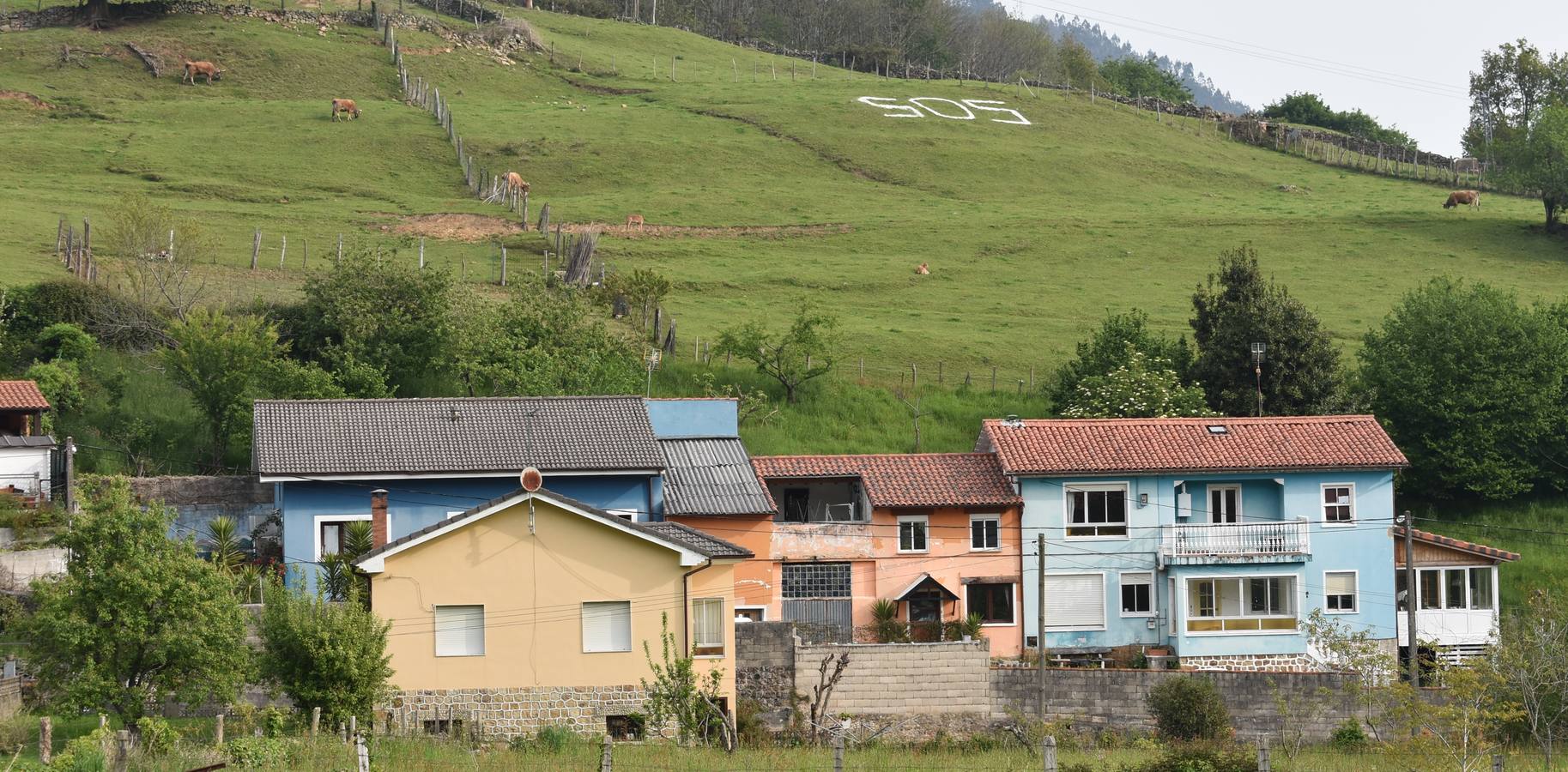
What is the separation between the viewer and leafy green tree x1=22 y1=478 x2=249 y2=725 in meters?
27.0

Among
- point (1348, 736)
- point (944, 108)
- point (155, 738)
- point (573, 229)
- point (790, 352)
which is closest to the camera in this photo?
point (155, 738)

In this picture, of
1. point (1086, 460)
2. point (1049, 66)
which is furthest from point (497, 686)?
point (1049, 66)

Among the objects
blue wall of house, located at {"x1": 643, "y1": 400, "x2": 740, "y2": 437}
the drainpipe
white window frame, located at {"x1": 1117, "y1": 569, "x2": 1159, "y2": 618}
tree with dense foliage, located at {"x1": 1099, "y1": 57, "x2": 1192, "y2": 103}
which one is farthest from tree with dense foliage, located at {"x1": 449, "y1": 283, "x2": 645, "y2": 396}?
tree with dense foliage, located at {"x1": 1099, "y1": 57, "x2": 1192, "y2": 103}

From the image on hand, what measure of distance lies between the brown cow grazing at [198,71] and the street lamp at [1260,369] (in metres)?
70.7

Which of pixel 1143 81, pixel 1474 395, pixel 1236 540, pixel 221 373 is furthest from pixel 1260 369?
pixel 1143 81

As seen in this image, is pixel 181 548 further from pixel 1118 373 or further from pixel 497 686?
pixel 1118 373

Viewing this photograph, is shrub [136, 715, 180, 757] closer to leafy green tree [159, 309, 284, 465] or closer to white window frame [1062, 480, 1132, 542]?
leafy green tree [159, 309, 284, 465]

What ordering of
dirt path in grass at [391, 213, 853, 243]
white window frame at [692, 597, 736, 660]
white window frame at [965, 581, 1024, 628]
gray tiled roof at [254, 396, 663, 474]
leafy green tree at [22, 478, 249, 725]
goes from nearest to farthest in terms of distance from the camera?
1. leafy green tree at [22, 478, 249, 725]
2. white window frame at [692, 597, 736, 660]
3. gray tiled roof at [254, 396, 663, 474]
4. white window frame at [965, 581, 1024, 628]
5. dirt path in grass at [391, 213, 853, 243]

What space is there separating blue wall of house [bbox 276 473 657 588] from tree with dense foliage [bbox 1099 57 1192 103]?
121 meters

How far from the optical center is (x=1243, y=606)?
42.5 meters

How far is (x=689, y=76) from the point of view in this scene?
386 feet

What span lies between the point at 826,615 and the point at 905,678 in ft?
20.7

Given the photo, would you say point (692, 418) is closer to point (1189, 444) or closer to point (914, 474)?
point (914, 474)

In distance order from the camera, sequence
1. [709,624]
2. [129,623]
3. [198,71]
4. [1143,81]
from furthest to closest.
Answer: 1. [1143,81]
2. [198,71]
3. [709,624]
4. [129,623]
